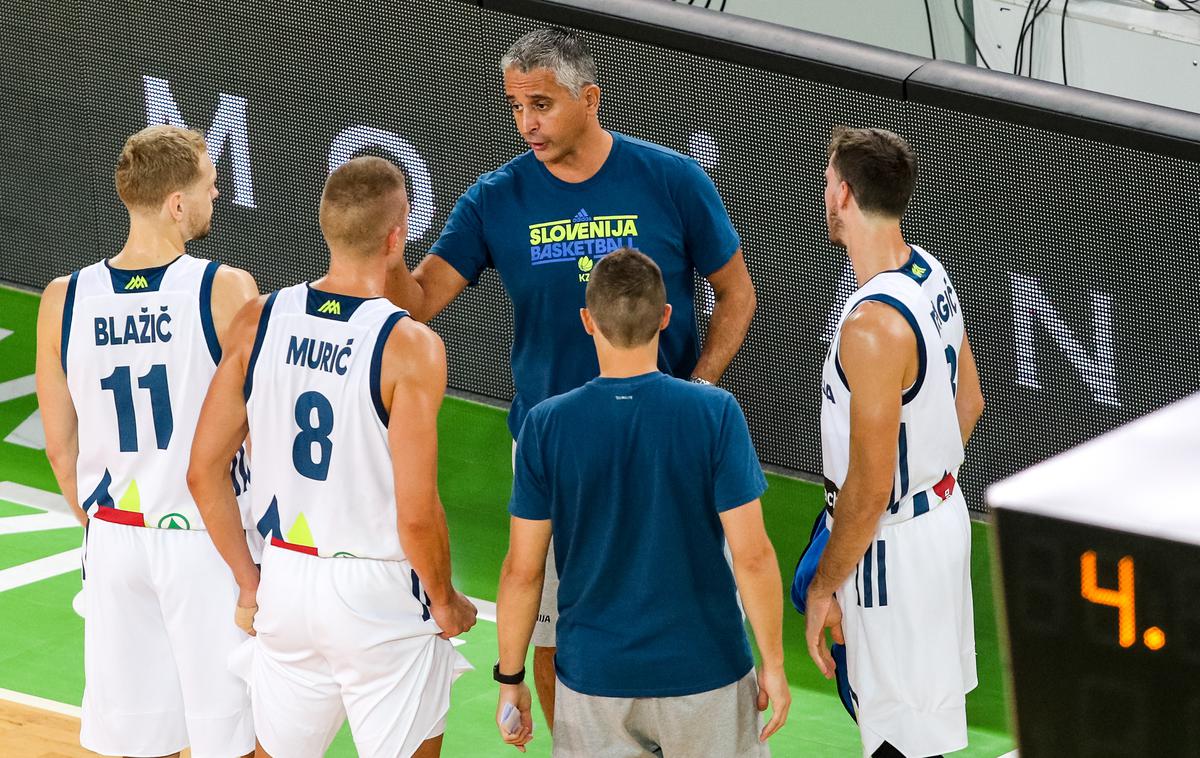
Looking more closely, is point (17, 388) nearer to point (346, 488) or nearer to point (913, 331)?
point (346, 488)

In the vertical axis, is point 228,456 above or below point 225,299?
below

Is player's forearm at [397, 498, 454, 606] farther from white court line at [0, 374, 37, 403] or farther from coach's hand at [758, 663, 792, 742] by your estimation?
white court line at [0, 374, 37, 403]

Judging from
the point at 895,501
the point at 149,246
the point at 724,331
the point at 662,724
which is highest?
the point at 149,246

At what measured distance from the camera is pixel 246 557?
4.14 m

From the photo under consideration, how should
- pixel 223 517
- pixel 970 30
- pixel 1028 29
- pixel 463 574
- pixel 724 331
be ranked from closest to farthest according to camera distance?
pixel 223 517, pixel 724 331, pixel 463 574, pixel 970 30, pixel 1028 29

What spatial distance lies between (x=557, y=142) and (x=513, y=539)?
1.05 m

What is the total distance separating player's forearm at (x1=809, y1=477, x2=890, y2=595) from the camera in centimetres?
385

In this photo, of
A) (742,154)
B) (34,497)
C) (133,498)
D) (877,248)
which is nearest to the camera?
(877,248)

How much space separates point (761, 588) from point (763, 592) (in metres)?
0.01

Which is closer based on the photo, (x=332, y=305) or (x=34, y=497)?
(x=332, y=305)

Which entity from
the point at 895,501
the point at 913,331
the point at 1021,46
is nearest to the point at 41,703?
the point at 895,501

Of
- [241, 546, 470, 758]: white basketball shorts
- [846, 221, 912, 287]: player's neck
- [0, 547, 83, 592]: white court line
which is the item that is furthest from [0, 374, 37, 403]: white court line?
[846, 221, 912, 287]: player's neck

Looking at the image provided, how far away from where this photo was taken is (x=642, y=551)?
363cm

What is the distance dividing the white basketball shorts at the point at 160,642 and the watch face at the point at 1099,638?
289 cm
